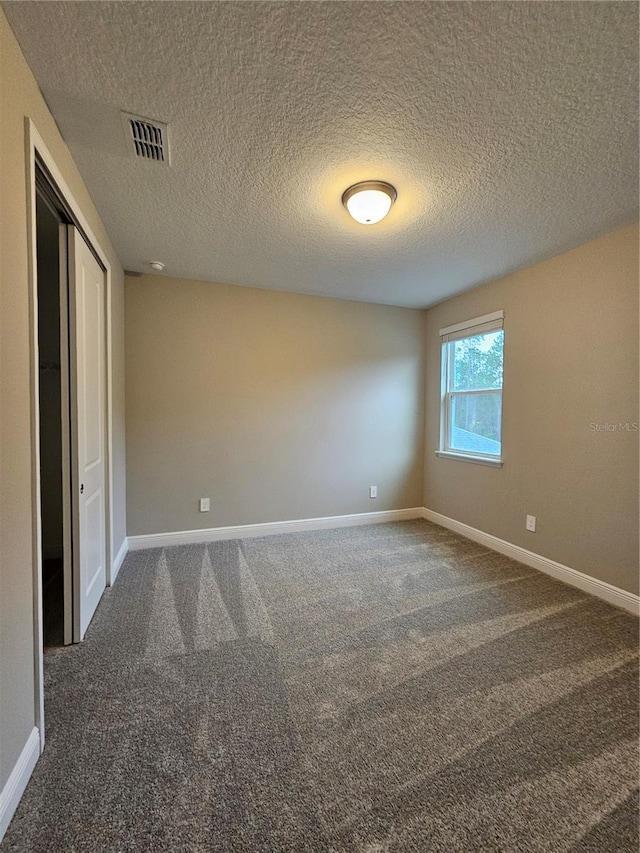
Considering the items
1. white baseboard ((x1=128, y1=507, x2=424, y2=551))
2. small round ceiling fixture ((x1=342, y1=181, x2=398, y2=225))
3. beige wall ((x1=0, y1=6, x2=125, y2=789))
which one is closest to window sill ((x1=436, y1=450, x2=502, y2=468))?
white baseboard ((x1=128, y1=507, x2=424, y2=551))

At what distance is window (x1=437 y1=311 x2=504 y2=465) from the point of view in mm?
3260

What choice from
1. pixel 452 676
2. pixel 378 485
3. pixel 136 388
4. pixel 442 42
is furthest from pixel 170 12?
pixel 378 485

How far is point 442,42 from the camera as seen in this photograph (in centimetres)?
116

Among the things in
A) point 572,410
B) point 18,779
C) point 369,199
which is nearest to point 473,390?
point 572,410

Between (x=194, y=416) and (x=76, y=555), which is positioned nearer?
(x=76, y=555)

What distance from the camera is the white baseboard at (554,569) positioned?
2.28m

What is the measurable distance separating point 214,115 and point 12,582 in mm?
1891

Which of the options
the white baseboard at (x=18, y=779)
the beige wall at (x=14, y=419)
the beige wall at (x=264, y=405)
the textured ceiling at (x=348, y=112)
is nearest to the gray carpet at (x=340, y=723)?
the white baseboard at (x=18, y=779)

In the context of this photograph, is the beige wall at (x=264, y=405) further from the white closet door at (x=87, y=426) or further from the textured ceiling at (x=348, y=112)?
the textured ceiling at (x=348, y=112)

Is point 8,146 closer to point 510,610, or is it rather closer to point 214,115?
point 214,115

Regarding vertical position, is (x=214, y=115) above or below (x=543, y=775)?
above

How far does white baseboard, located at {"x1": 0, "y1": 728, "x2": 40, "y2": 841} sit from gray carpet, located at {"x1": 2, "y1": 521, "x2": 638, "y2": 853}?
36 millimetres

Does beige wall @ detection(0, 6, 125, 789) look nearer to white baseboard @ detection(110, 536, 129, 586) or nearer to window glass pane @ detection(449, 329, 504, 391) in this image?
white baseboard @ detection(110, 536, 129, 586)

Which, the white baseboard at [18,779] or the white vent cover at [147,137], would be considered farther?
the white vent cover at [147,137]
